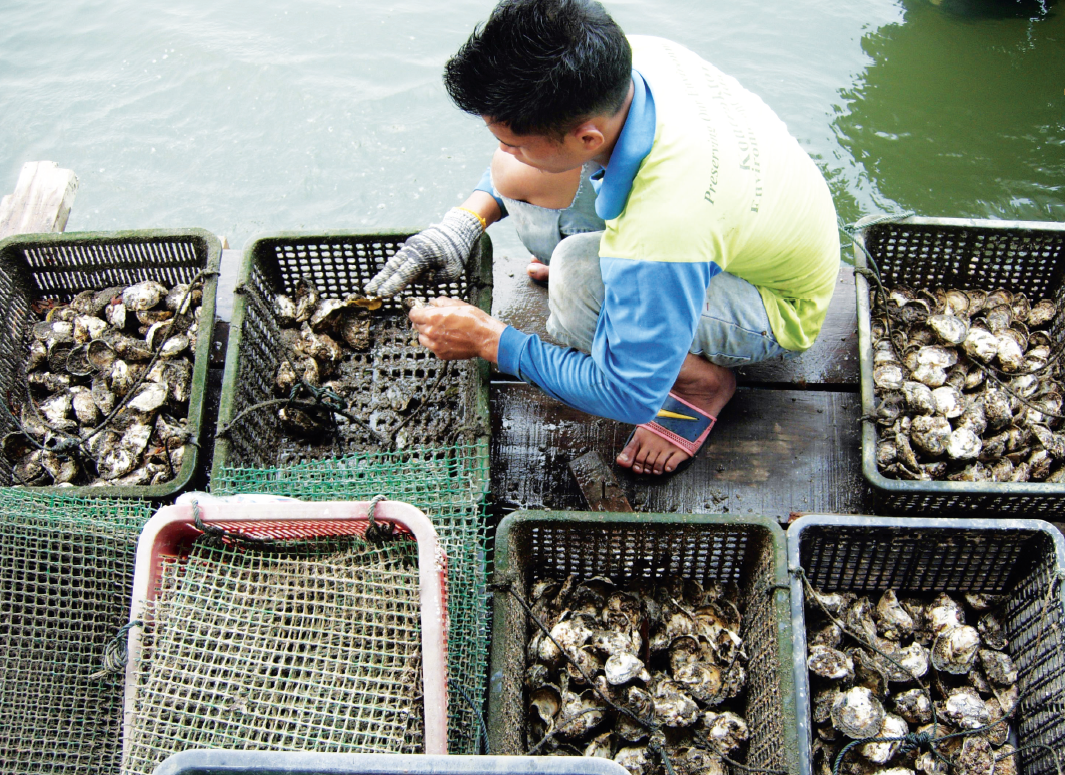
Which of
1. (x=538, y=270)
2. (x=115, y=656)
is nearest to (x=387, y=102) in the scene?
(x=538, y=270)

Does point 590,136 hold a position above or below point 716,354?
above

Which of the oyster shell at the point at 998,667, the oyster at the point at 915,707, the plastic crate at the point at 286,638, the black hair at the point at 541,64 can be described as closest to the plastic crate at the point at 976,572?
the oyster shell at the point at 998,667

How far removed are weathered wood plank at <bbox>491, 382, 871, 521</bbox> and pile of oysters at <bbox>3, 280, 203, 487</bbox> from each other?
1.18m

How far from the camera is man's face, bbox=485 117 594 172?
1826 mm

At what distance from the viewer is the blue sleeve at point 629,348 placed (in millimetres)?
1915

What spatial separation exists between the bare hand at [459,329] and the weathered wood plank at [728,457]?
0.53 metres

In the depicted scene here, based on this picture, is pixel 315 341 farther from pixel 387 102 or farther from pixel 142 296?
pixel 387 102

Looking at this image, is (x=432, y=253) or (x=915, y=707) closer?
(x=915, y=707)

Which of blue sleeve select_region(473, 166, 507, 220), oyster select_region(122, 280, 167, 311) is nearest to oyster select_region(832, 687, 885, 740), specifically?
blue sleeve select_region(473, 166, 507, 220)

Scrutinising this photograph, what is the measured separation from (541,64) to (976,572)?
6.61 ft

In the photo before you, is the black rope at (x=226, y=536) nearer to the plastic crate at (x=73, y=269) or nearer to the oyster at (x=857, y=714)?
the plastic crate at (x=73, y=269)

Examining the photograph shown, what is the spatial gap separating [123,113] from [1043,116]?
5.71m

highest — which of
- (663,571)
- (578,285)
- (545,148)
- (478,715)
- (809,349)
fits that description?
(545,148)

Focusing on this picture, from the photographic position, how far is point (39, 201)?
157 inches
